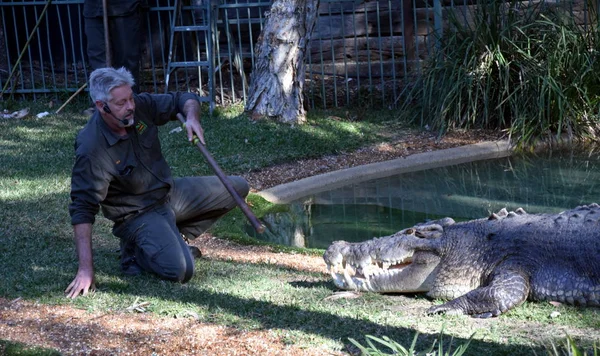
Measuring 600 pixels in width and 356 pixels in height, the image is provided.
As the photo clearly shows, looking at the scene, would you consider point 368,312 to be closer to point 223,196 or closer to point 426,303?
point 426,303

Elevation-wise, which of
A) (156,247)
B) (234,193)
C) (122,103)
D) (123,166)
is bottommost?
(156,247)

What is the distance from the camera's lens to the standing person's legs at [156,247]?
5.70 metres

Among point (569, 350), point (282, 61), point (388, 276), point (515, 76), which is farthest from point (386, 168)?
point (569, 350)

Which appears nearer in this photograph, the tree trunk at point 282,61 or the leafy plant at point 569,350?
the leafy plant at point 569,350

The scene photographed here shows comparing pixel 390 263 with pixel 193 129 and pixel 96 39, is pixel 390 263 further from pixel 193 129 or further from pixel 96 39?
pixel 96 39

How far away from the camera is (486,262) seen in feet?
17.7

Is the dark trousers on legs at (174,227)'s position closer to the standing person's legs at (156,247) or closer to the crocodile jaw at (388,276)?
the standing person's legs at (156,247)

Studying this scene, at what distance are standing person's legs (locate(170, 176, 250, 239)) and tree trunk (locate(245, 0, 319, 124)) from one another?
401 centimetres

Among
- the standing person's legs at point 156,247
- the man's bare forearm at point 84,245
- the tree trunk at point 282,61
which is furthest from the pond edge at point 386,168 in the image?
the man's bare forearm at point 84,245

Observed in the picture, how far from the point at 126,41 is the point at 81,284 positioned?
22.1ft

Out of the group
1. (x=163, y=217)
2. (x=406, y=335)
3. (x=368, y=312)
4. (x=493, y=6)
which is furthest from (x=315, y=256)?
(x=493, y=6)

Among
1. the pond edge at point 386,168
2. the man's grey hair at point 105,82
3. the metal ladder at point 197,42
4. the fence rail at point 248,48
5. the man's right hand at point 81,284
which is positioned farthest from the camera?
the fence rail at point 248,48

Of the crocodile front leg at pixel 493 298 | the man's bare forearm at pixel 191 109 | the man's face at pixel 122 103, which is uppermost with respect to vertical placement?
the man's face at pixel 122 103

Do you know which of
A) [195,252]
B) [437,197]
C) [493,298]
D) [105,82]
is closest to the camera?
[493,298]
